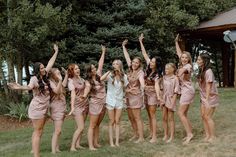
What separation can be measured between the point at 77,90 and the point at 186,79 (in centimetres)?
226

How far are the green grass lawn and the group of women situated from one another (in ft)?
0.87

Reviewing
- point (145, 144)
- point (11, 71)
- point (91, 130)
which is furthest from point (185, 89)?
point (11, 71)

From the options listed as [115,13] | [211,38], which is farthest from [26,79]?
[211,38]

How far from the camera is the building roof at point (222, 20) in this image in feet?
61.2

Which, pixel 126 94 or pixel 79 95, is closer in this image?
pixel 79 95

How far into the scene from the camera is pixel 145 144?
9273 millimetres

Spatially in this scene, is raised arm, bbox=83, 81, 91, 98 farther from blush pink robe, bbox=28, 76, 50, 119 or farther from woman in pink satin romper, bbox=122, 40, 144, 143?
woman in pink satin romper, bbox=122, 40, 144, 143

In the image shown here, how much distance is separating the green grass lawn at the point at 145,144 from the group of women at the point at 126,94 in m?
0.27

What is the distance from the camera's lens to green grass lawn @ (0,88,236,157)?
28.1 ft

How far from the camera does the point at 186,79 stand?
9.33 metres

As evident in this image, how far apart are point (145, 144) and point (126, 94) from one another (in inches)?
44.9

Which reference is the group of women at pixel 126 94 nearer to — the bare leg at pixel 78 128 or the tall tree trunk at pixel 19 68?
the bare leg at pixel 78 128

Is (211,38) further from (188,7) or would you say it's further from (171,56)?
(171,56)

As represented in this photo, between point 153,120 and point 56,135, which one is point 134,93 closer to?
point 153,120
